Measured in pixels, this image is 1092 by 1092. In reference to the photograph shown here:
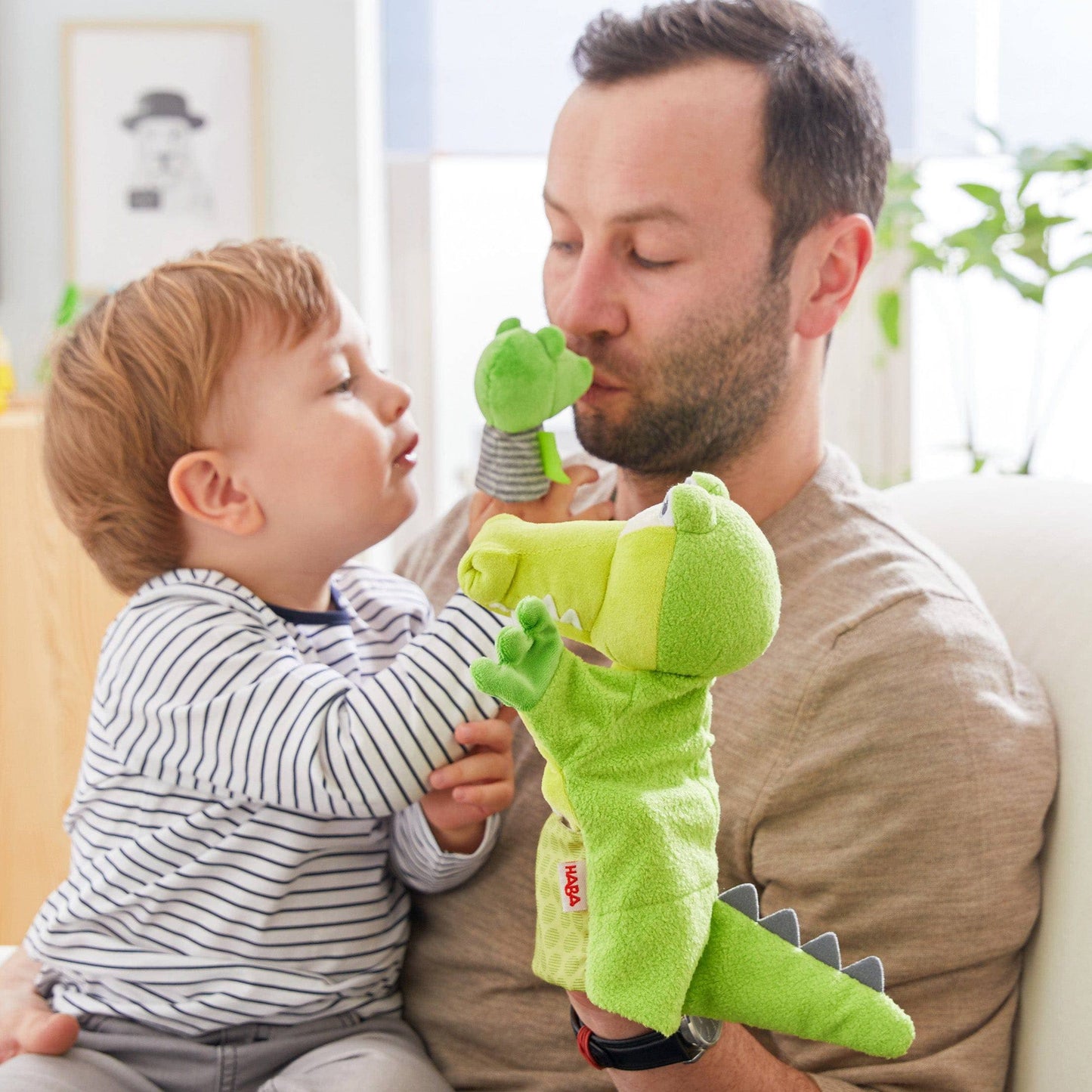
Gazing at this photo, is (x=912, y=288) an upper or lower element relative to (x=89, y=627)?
upper

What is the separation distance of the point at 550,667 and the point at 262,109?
9.14 feet

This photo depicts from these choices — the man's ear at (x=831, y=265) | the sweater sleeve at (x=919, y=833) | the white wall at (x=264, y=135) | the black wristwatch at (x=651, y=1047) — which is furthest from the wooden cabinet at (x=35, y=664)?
the black wristwatch at (x=651, y=1047)

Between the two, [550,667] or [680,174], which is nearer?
[550,667]

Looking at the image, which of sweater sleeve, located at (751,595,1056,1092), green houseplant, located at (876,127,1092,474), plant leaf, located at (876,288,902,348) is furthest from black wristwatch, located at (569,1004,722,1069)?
plant leaf, located at (876,288,902,348)

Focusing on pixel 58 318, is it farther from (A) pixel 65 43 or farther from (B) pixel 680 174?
(B) pixel 680 174

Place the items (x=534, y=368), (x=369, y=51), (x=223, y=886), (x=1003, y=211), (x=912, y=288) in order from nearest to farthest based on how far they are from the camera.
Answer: (x=534, y=368)
(x=223, y=886)
(x=1003, y=211)
(x=369, y=51)
(x=912, y=288)

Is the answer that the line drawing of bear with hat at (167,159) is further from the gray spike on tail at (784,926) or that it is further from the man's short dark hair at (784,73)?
the gray spike on tail at (784,926)

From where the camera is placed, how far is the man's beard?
4.02 feet

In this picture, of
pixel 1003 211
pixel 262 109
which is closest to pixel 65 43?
pixel 262 109

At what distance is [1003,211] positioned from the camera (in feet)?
8.65

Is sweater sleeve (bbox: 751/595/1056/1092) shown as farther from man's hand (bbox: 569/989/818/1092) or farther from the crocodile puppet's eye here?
the crocodile puppet's eye

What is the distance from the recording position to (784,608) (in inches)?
42.8

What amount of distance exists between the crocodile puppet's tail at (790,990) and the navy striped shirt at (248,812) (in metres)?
0.38

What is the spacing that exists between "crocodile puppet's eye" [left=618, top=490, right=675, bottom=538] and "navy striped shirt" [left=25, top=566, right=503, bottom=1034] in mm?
393
